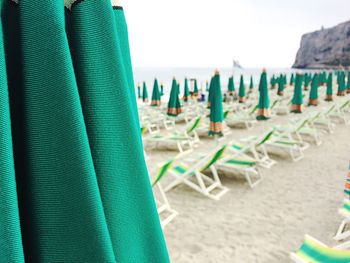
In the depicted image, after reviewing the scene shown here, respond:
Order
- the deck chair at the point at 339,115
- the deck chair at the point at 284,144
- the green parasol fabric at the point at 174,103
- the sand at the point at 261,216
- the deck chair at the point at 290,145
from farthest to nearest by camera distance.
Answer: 1. the deck chair at the point at 339,115
2. the green parasol fabric at the point at 174,103
3. the deck chair at the point at 290,145
4. the deck chair at the point at 284,144
5. the sand at the point at 261,216

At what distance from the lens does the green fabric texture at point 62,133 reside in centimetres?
54

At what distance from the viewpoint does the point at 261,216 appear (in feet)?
13.4

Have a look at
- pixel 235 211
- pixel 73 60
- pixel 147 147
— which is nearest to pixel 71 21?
pixel 73 60

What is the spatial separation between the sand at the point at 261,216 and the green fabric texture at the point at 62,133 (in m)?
2.83

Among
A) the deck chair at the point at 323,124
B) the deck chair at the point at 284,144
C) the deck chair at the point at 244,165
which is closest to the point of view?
the deck chair at the point at 244,165

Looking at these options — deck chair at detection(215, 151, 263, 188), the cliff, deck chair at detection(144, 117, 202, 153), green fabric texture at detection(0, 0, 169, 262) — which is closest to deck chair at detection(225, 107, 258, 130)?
deck chair at detection(144, 117, 202, 153)

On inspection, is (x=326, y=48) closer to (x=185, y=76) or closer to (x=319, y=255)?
(x=185, y=76)

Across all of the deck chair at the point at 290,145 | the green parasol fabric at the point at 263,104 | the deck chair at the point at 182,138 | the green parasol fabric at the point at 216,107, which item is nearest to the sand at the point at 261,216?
the deck chair at the point at 290,145

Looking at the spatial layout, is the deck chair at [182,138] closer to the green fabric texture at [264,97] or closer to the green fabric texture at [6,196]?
the green fabric texture at [264,97]

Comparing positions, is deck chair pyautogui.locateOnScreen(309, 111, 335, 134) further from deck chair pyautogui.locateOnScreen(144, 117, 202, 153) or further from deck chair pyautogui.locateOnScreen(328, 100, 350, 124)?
deck chair pyautogui.locateOnScreen(144, 117, 202, 153)

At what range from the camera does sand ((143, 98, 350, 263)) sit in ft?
10.9

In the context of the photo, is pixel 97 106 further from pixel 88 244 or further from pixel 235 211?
pixel 235 211

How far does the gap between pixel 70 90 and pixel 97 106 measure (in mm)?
82

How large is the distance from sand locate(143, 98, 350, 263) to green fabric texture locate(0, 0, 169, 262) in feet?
9.29
